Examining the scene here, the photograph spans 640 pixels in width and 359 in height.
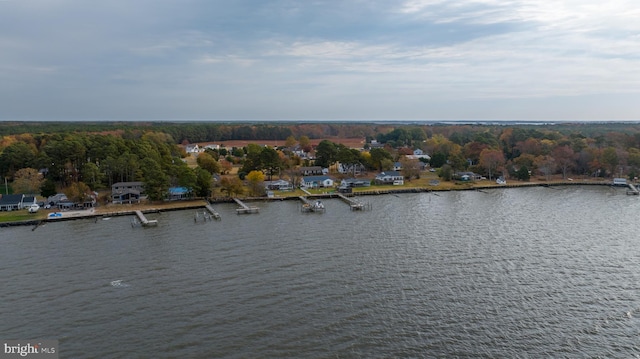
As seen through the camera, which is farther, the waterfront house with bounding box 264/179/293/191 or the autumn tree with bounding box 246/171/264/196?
the waterfront house with bounding box 264/179/293/191

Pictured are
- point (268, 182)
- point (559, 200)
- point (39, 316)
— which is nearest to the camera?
point (39, 316)

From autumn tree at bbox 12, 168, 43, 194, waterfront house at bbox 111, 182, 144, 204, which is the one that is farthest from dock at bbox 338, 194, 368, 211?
autumn tree at bbox 12, 168, 43, 194

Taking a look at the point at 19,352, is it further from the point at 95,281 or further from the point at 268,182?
the point at 268,182

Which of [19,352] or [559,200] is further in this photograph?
[559,200]

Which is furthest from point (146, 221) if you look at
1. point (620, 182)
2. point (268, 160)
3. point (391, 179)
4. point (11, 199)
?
point (620, 182)

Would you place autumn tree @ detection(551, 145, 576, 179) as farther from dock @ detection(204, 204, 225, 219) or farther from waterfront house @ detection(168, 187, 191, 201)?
waterfront house @ detection(168, 187, 191, 201)

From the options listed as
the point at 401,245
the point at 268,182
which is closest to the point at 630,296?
the point at 401,245

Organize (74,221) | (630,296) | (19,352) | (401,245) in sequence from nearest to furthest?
(19,352) → (630,296) → (401,245) → (74,221)
